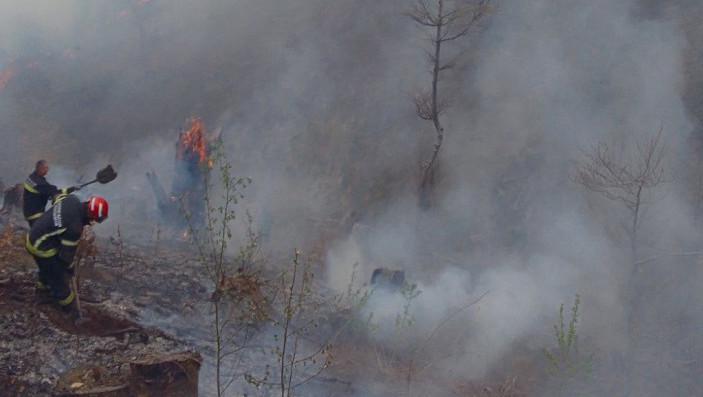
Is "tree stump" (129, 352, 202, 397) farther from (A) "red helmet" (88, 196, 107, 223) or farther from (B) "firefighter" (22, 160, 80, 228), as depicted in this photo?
(B) "firefighter" (22, 160, 80, 228)

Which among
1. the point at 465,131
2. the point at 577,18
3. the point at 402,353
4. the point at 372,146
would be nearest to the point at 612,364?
the point at 402,353

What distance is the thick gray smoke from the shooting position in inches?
428

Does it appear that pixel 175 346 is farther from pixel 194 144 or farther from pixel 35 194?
pixel 194 144

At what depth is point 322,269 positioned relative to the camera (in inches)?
497

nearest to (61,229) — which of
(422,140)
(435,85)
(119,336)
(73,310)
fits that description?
(73,310)

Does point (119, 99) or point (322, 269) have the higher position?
point (119, 99)

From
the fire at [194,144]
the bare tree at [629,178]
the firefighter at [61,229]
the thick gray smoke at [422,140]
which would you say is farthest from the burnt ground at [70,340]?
the bare tree at [629,178]

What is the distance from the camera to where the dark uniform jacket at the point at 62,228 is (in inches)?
249

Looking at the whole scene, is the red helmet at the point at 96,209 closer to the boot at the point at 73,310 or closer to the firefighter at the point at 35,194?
the boot at the point at 73,310

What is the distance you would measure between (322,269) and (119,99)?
1355 cm

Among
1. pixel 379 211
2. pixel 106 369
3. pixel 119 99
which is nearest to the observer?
pixel 106 369

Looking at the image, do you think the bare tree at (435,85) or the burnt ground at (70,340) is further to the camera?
the bare tree at (435,85)

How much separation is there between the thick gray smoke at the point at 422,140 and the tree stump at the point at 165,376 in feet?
13.2

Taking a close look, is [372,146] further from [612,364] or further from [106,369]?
[106,369]
